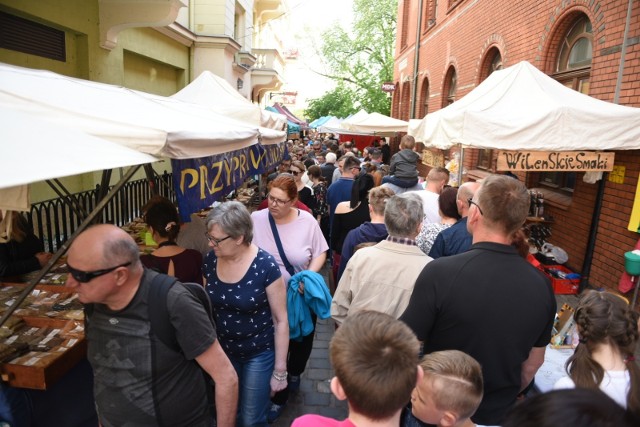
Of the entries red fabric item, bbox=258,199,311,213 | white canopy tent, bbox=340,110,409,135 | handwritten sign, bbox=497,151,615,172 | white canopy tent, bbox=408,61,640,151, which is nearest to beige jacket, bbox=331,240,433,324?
red fabric item, bbox=258,199,311,213

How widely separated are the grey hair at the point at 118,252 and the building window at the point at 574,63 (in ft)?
24.7

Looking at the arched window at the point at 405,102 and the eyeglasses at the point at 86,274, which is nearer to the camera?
the eyeglasses at the point at 86,274

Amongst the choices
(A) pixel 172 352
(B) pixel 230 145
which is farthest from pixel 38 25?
(A) pixel 172 352

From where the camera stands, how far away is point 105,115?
103 inches

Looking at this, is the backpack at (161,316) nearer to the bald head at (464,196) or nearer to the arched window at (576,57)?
the bald head at (464,196)

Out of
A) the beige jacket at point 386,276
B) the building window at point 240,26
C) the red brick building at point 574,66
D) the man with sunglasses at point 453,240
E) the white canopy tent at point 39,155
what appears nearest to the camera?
the white canopy tent at point 39,155

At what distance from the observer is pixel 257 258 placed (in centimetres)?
300

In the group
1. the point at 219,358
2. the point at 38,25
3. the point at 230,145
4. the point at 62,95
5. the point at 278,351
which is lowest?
the point at 278,351

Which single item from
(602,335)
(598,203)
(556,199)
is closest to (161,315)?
(602,335)

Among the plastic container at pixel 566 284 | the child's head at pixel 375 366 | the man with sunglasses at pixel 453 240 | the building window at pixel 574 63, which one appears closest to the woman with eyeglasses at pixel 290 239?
the man with sunglasses at pixel 453 240

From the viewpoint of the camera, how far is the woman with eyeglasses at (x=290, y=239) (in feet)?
12.7

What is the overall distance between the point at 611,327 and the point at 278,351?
2018mm

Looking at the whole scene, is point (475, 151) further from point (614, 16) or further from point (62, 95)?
point (62, 95)

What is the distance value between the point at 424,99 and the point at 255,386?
18164mm
